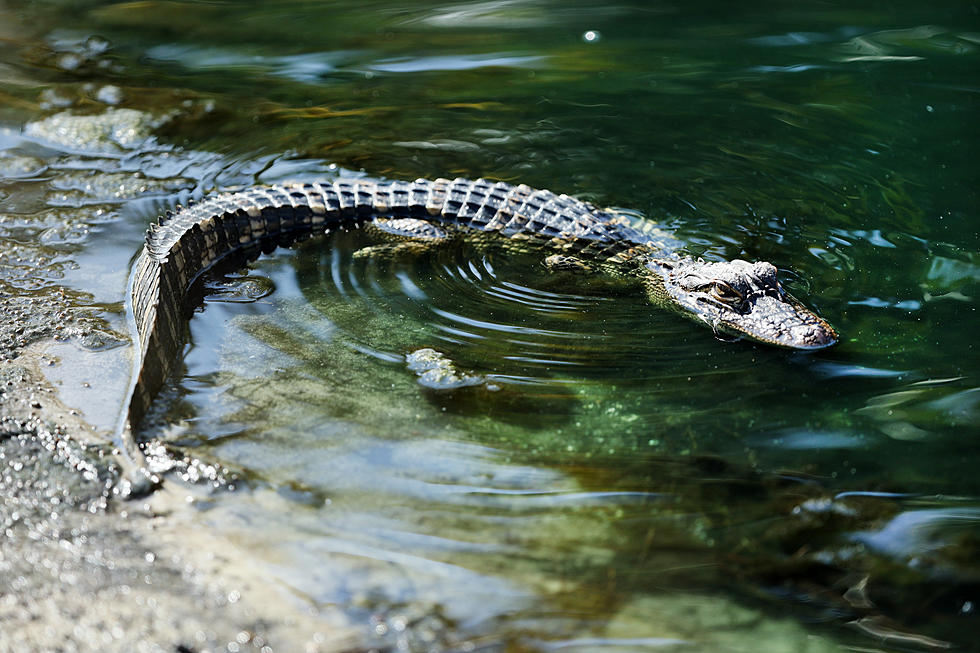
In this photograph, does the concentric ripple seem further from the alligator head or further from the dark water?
the alligator head

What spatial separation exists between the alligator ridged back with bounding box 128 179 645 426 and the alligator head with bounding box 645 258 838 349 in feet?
1.79

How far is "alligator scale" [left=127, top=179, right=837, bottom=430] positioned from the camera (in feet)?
12.5

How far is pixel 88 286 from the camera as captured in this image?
13.3 ft

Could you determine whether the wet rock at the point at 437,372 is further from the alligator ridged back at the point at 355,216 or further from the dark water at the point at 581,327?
the alligator ridged back at the point at 355,216

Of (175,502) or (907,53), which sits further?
(907,53)

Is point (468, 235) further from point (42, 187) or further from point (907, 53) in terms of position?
point (907, 53)

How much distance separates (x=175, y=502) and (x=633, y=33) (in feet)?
20.2

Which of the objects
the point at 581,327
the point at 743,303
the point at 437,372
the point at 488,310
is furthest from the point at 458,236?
the point at 743,303

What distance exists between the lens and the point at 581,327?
3904mm

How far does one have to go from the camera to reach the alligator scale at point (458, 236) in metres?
3.80

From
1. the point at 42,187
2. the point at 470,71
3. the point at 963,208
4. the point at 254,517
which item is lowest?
the point at 254,517

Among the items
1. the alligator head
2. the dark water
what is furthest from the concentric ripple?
the alligator head

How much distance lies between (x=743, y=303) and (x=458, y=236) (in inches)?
71.5

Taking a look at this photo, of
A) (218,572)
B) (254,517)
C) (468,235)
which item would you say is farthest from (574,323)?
(218,572)
